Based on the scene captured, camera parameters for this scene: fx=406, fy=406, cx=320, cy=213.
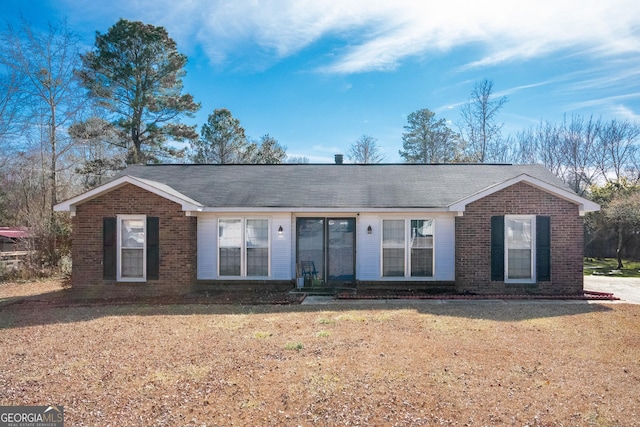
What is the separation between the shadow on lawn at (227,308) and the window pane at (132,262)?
33.9 inches

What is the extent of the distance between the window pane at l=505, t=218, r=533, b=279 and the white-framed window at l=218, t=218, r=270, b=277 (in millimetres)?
6707

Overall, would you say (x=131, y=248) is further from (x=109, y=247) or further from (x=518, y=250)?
(x=518, y=250)

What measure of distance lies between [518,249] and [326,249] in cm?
526

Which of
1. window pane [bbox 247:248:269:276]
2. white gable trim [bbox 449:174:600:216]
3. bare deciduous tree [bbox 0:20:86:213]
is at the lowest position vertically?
window pane [bbox 247:248:269:276]

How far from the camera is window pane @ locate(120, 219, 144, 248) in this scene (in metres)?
11.1

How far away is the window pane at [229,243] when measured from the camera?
1180 cm

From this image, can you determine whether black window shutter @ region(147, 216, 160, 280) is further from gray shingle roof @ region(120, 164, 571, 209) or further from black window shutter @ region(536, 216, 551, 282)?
black window shutter @ region(536, 216, 551, 282)

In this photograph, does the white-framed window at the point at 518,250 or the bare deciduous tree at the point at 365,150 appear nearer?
the white-framed window at the point at 518,250

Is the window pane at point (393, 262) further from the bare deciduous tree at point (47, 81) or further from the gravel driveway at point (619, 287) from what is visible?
the bare deciduous tree at point (47, 81)

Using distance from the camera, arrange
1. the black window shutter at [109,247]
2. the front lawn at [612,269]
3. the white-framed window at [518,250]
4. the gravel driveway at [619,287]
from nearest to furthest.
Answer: the gravel driveway at [619,287]
the white-framed window at [518,250]
the black window shutter at [109,247]
the front lawn at [612,269]

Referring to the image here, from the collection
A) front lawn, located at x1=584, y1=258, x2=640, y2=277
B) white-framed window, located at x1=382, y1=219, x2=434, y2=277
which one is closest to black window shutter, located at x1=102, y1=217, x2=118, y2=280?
white-framed window, located at x1=382, y1=219, x2=434, y2=277

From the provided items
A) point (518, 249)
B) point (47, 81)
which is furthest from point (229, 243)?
point (47, 81)

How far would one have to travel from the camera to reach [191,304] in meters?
9.99

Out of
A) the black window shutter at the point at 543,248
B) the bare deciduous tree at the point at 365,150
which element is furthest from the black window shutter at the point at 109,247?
the bare deciduous tree at the point at 365,150
